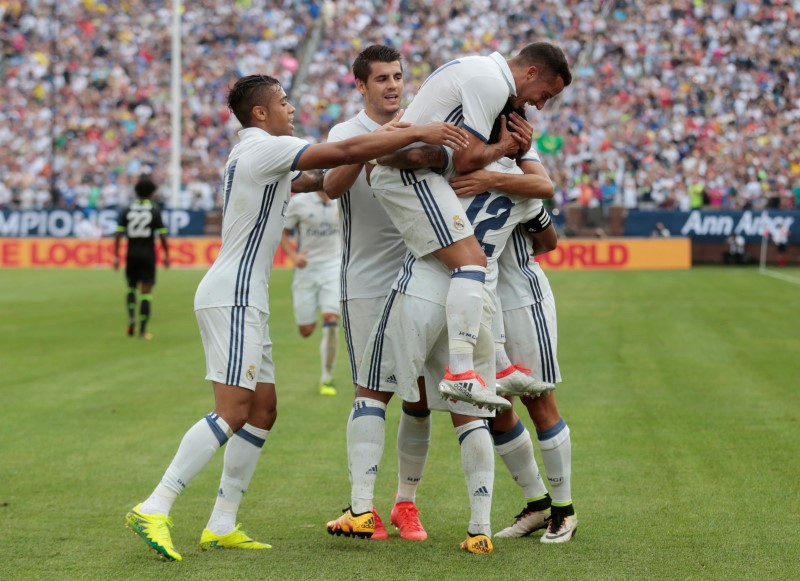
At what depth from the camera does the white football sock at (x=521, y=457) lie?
6.13 metres

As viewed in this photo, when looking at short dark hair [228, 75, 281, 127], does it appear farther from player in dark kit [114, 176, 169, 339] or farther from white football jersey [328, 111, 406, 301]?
player in dark kit [114, 176, 169, 339]

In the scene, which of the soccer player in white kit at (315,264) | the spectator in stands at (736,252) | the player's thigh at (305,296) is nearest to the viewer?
the soccer player in white kit at (315,264)

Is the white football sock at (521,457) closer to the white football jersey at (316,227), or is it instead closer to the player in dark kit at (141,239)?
the white football jersey at (316,227)

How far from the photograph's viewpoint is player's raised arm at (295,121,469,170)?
17.5 feet

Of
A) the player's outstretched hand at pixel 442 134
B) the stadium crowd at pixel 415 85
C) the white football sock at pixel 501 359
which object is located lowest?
the white football sock at pixel 501 359

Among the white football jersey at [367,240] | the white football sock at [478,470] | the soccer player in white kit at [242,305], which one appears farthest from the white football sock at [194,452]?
the white football sock at [478,470]

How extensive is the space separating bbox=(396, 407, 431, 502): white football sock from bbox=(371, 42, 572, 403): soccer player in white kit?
0.74 m

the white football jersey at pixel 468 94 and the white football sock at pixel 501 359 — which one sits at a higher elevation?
the white football jersey at pixel 468 94

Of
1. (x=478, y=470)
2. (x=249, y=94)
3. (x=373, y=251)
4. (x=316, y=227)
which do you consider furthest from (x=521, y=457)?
(x=316, y=227)

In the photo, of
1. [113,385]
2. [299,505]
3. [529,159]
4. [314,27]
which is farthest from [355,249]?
[314,27]

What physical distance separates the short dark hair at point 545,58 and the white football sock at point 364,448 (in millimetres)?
1852

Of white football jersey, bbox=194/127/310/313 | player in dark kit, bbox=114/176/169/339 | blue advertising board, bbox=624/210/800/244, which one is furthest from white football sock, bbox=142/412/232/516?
blue advertising board, bbox=624/210/800/244

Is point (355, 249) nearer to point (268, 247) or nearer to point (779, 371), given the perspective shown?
point (268, 247)

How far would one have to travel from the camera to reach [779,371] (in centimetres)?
1279
